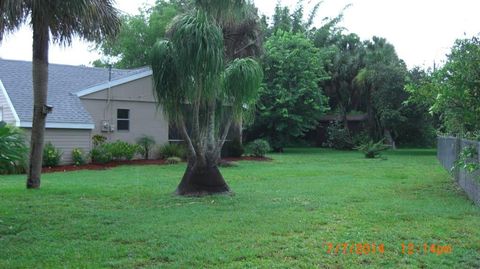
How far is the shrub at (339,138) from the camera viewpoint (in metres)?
35.0

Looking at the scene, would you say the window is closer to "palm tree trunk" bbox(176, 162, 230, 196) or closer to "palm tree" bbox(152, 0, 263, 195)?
"palm tree" bbox(152, 0, 263, 195)

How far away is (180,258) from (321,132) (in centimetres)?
3475

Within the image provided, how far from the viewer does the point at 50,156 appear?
18703 millimetres

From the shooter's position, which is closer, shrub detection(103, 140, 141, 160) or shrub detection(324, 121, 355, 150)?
shrub detection(103, 140, 141, 160)

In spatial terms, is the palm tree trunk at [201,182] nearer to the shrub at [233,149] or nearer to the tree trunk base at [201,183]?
the tree trunk base at [201,183]

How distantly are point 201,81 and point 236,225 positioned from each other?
365 cm

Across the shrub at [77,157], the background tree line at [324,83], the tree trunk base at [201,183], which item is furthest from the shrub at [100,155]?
the tree trunk base at [201,183]

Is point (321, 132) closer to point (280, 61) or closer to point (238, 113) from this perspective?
point (280, 61)

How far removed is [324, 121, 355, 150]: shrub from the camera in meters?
35.0

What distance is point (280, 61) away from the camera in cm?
3083

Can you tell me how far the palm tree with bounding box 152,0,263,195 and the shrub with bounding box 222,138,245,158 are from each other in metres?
13.3

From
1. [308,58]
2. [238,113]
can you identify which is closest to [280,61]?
[308,58]
